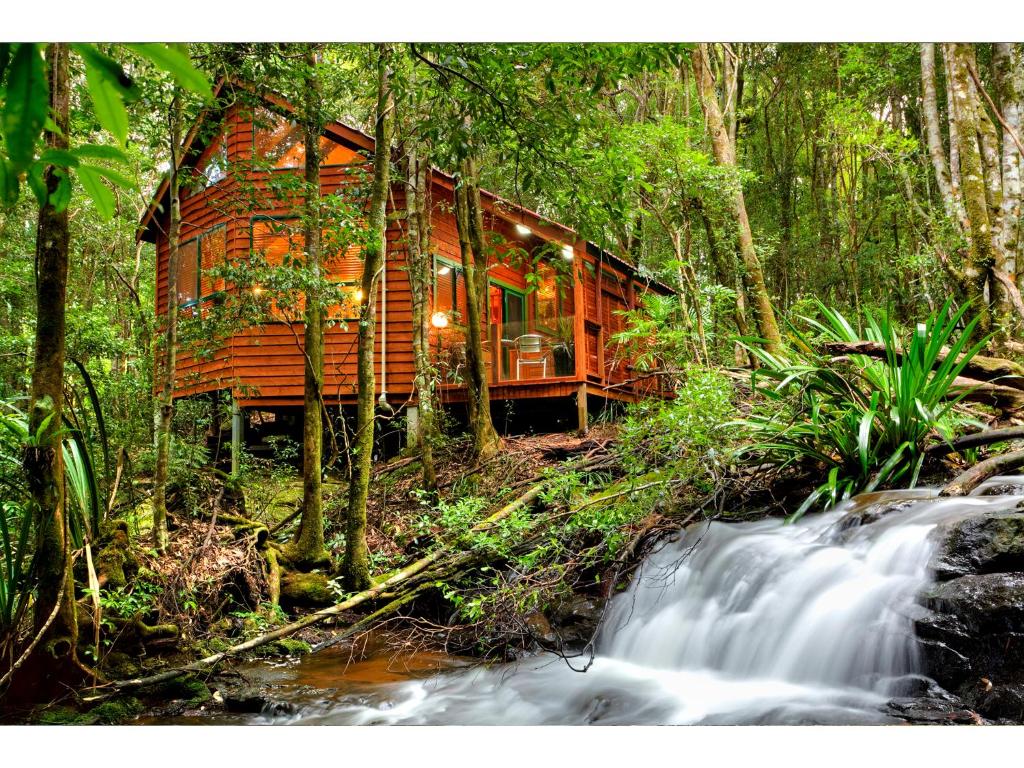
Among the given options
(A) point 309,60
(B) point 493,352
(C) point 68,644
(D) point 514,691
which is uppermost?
(A) point 309,60

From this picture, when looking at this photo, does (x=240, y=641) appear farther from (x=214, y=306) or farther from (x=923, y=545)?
(x=923, y=545)

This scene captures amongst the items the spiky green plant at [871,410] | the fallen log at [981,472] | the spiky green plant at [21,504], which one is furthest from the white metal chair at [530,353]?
the spiky green plant at [21,504]

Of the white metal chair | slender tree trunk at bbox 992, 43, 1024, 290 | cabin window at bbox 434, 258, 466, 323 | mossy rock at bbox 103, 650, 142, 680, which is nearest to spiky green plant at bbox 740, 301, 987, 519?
slender tree trunk at bbox 992, 43, 1024, 290

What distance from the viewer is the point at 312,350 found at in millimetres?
5875

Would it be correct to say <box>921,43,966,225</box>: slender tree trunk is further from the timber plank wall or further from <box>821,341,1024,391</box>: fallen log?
<box>821,341,1024,391</box>: fallen log

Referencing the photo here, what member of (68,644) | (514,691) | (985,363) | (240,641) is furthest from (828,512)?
(68,644)

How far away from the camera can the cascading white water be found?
9.23 feet

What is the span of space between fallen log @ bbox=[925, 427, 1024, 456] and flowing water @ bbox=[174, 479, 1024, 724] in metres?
0.38

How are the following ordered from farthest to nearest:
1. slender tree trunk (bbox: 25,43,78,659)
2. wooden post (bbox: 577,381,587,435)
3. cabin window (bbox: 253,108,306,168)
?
1. wooden post (bbox: 577,381,587,435)
2. cabin window (bbox: 253,108,306,168)
3. slender tree trunk (bbox: 25,43,78,659)

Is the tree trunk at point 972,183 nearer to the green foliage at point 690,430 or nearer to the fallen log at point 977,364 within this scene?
the fallen log at point 977,364

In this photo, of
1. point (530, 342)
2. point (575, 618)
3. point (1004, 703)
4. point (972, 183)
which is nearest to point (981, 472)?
point (1004, 703)

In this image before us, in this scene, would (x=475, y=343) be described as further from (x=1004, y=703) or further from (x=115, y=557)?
(x=1004, y=703)
